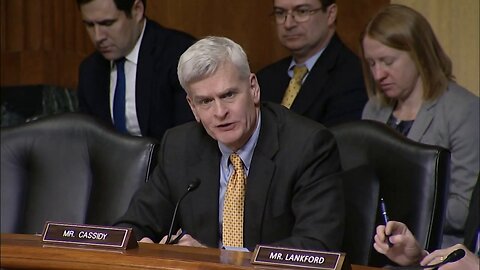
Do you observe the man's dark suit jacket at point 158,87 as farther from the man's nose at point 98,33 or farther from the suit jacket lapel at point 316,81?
the suit jacket lapel at point 316,81

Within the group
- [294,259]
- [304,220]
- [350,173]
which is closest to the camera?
[294,259]

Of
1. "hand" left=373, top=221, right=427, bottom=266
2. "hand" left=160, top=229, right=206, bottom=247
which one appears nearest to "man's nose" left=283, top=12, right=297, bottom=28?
"hand" left=160, top=229, right=206, bottom=247

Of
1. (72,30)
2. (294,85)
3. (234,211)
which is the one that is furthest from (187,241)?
(72,30)

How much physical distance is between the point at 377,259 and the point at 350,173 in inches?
9.6

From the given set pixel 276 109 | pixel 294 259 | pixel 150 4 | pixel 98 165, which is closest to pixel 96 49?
pixel 150 4

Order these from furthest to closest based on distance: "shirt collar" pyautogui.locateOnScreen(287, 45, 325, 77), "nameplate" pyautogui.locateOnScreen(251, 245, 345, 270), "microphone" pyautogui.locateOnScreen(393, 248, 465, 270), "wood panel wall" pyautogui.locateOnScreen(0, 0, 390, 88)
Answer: "wood panel wall" pyautogui.locateOnScreen(0, 0, 390, 88) < "shirt collar" pyautogui.locateOnScreen(287, 45, 325, 77) < "microphone" pyautogui.locateOnScreen(393, 248, 465, 270) < "nameplate" pyautogui.locateOnScreen(251, 245, 345, 270)

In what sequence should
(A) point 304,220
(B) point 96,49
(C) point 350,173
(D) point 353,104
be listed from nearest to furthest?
1. (A) point 304,220
2. (C) point 350,173
3. (D) point 353,104
4. (B) point 96,49

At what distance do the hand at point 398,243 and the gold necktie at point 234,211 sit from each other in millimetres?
434

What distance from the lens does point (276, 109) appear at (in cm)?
298

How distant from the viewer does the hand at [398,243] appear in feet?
8.39

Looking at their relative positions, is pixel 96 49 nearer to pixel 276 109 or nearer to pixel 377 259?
pixel 276 109

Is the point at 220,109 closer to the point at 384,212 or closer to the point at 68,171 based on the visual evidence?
the point at 384,212

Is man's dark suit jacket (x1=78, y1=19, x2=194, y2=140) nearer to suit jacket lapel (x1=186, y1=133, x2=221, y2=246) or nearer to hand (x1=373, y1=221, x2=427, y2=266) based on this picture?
suit jacket lapel (x1=186, y1=133, x2=221, y2=246)

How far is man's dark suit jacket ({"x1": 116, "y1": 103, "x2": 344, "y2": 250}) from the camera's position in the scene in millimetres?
2779
